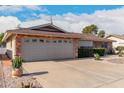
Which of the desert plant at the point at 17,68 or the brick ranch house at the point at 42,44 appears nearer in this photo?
the desert plant at the point at 17,68

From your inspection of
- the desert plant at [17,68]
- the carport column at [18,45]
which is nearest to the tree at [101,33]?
the carport column at [18,45]

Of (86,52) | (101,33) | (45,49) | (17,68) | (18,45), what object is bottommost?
(17,68)

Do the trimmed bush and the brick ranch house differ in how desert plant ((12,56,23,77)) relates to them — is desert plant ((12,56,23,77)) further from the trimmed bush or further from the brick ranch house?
the trimmed bush

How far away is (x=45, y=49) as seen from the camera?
56.3 ft

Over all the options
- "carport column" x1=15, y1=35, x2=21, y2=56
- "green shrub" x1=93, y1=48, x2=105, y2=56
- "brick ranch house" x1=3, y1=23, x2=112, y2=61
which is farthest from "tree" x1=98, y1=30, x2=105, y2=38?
"carport column" x1=15, y1=35, x2=21, y2=56

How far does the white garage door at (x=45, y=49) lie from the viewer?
52.1 feet

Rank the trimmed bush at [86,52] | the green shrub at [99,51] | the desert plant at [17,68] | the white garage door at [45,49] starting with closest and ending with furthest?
the desert plant at [17,68], the white garage door at [45,49], the trimmed bush at [86,52], the green shrub at [99,51]

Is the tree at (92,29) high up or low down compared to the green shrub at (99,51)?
up

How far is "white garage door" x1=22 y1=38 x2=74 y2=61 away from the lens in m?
15.9

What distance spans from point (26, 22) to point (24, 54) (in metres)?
25.4

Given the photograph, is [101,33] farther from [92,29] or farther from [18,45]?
[18,45]

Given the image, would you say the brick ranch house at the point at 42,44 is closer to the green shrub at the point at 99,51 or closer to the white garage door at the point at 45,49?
the white garage door at the point at 45,49

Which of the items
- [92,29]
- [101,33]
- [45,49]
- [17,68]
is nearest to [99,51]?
[45,49]
